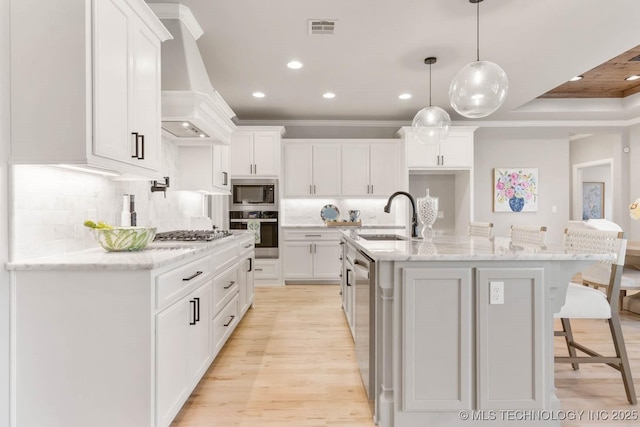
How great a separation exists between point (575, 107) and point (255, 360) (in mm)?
5872

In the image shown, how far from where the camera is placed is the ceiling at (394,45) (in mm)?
2750

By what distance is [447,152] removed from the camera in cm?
545

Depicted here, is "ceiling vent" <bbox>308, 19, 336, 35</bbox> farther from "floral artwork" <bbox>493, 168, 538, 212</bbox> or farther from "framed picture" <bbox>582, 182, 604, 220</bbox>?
"framed picture" <bbox>582, 182, 604, 220</bbox>

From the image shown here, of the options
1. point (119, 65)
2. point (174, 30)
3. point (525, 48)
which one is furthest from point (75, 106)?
point (525, 48)

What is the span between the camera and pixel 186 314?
200cm

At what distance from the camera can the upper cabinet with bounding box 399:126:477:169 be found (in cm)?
543

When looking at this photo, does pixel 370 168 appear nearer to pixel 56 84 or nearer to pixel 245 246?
pixel 245 246

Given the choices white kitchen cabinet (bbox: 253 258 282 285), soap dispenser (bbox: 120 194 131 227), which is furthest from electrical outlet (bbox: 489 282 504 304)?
white kitchen cabinet (bbox: 253 258 282 285)

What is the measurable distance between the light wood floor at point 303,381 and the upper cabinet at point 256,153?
98.1 inches

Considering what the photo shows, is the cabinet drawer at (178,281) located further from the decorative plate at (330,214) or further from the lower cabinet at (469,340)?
the decorative plate at (330,214)

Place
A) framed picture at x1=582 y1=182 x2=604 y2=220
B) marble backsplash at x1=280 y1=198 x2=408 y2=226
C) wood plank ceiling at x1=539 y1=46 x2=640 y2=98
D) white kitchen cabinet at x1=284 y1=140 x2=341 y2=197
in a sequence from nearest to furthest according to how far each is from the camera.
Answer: wood plank ceiling at x1=539 y1=46 x2=640 y2=98 → white kitchen cabinet at x1=284 y1=140 x2=341 y2=197 → marble backsplash at x1=280 y1=198 x2=408 y2=226 → framed picture at x1=582 y1=182 x2=604 y2=220

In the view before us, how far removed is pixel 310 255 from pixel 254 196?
1239mm

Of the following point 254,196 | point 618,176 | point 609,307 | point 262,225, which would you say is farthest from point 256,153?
point 618,176

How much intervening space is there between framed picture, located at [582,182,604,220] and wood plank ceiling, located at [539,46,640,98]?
3.67 metres
